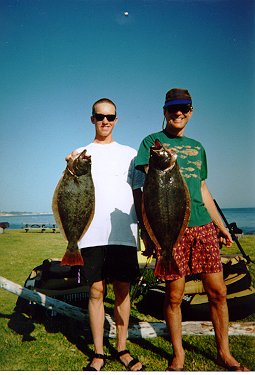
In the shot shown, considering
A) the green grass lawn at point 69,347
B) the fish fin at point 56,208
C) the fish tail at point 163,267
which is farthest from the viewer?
the green grass lawn at point 69,347

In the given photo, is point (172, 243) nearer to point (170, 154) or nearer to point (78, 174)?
point (170, 154)

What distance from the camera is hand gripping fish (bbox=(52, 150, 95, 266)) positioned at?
3412 millimetres

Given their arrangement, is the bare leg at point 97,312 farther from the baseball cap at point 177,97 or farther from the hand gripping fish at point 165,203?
the baseball cap at point 177,97

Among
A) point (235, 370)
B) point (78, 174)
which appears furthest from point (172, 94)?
point (235, 370)

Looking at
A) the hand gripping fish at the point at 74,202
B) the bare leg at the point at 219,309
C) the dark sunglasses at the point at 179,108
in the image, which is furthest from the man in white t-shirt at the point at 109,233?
the bare leg at the point at 219,309

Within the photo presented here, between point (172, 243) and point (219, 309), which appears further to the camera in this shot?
point (219, 309)

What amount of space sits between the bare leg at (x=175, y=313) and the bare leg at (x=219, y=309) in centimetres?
33

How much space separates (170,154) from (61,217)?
1.34 metres

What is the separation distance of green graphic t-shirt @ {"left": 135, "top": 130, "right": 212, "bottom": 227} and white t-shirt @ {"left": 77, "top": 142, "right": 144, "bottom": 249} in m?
0.29

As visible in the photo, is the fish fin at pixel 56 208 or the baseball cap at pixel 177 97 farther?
the baseball cap at pixel 177 97

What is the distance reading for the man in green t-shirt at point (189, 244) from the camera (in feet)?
11.7

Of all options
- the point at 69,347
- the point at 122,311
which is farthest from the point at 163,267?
the point at 69,347

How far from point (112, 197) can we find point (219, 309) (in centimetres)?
173

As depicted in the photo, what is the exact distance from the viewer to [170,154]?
10.4 ft
